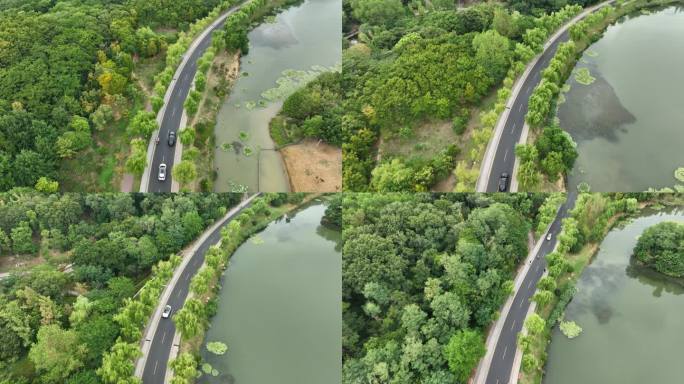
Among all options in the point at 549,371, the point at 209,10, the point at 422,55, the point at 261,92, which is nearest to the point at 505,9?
the point at 422,55

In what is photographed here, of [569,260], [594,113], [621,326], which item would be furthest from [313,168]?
[621,326]

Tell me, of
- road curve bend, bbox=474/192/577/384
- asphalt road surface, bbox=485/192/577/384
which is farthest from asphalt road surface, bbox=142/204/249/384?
asphalt road surface, bbox=485/192/577/384

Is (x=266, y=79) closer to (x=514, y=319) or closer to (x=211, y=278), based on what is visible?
(x=211, y=278)

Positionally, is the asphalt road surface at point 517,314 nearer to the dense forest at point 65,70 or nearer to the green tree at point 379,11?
the green tree at point 379,11

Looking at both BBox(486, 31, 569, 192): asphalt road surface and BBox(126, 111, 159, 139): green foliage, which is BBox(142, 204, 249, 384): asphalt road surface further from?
BBox(486, 31, 569, 192): asphalt road surface

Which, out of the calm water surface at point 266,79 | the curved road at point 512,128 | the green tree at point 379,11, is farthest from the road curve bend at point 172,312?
the green tree at point 379,11

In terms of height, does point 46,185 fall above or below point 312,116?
below
